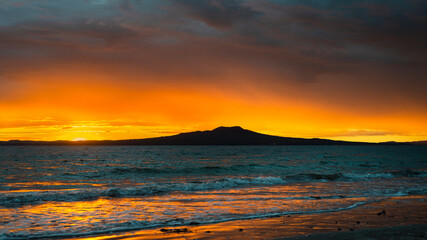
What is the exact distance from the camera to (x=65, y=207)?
55.6 feet

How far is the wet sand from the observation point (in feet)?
34.6

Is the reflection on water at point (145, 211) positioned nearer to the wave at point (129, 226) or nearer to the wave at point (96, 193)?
the wave at point (129, 226)

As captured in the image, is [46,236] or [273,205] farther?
[273,205]

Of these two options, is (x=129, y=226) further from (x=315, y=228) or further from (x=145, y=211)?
(x=315, y=228)

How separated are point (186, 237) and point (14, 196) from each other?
14377mm

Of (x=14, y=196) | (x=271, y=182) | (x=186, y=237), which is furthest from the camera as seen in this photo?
(x=271, y=182)

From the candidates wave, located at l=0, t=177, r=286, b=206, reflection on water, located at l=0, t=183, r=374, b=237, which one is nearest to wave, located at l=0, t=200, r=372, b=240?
reflection on water, located at l=0, t=183, r=374, b=237

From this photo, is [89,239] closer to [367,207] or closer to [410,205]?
[367,207]

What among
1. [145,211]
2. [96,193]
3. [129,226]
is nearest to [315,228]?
[129,226]

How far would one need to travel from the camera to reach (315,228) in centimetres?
1166

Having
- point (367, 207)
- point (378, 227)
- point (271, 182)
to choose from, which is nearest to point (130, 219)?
point (378, 227)

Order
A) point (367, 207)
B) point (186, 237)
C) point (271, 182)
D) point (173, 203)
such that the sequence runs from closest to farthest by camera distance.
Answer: point (186, 237)
point (367, 207)
point (173, 203)
point (271, 182)

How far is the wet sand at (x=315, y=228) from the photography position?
10539mm

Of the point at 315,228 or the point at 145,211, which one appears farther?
the point at 145,211
